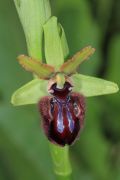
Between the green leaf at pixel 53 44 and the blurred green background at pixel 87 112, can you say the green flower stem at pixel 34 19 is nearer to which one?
the green leaf at pixel 53 44

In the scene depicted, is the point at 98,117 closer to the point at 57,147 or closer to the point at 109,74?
the point at 109,74

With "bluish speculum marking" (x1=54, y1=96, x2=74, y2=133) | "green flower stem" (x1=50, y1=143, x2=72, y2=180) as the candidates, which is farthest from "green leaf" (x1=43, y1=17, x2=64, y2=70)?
"green flower stem" (x1=50, y1=143, x2=72, y2=180)

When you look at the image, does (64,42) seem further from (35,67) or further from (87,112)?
(87,112)

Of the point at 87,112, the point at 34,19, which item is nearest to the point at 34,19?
the point at 34,19

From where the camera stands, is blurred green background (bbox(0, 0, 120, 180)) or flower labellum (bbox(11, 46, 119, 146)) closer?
flower labellum (bbox(11, 46, 119, 146))

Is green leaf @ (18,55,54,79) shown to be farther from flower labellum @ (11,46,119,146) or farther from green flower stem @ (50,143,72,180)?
green flower stem @ (50,143,72,180)

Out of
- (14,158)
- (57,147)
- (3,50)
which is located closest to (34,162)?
(14,158)

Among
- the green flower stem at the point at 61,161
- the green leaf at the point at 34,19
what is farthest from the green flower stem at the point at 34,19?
the green flower stem at the point at 61,161
